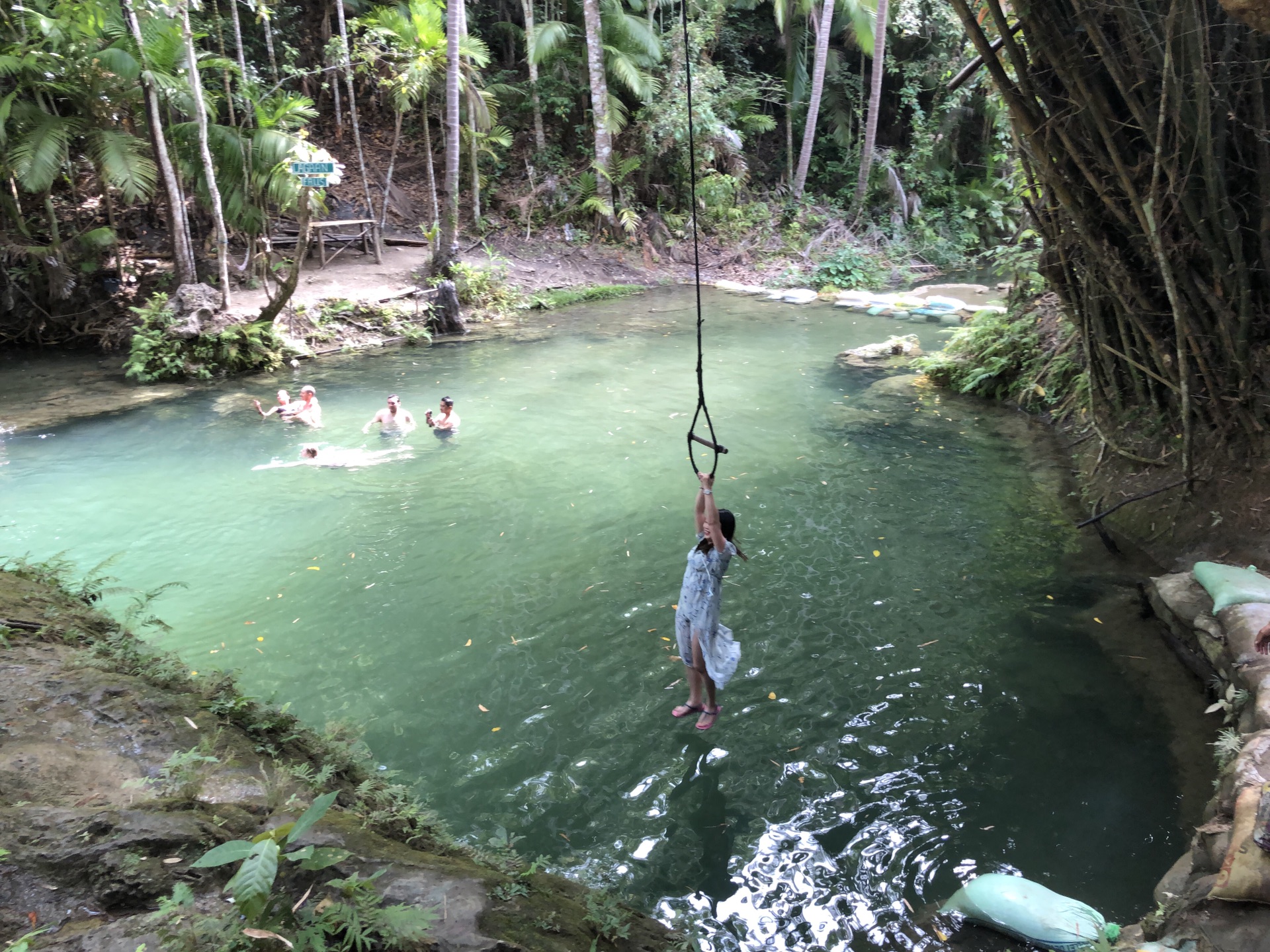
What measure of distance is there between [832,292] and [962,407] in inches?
369

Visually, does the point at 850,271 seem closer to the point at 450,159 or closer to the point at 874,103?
the point at 874,103

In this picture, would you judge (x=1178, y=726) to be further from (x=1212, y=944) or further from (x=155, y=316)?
(x=155, y=316)

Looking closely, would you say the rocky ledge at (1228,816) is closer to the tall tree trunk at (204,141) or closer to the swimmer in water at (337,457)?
the swimmer in water at (337,457)

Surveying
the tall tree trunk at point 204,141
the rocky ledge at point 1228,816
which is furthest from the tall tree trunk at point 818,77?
the rocky ledge at point 1228,816

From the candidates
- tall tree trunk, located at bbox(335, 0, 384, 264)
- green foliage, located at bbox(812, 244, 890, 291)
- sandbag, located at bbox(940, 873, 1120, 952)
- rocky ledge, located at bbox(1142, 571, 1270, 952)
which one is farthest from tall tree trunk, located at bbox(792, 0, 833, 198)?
sandbag, located at bbox(940, 873, 1120, 952)

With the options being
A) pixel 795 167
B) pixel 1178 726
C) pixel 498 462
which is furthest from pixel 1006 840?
pixel 795 167

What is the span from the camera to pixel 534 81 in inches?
814

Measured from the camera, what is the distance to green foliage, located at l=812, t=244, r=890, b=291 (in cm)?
2064

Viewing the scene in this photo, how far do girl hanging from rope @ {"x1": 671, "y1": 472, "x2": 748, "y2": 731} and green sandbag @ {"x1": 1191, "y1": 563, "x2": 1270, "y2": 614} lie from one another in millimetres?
3012

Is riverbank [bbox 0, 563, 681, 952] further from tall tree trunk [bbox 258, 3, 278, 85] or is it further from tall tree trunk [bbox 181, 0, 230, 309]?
tall tree trunk [bbox 258, 3, 278, 85]

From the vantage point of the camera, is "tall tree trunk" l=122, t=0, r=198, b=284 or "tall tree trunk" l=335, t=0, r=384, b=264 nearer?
"tall tree trunk" l=122, t=0, r=198, b=284

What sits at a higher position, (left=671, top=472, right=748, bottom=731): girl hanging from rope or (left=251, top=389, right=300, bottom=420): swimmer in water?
(left=251, top=389, right=300, bottom=420): swimmer in water

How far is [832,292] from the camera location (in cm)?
1917

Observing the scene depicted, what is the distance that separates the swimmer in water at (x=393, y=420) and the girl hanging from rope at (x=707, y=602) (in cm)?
611
